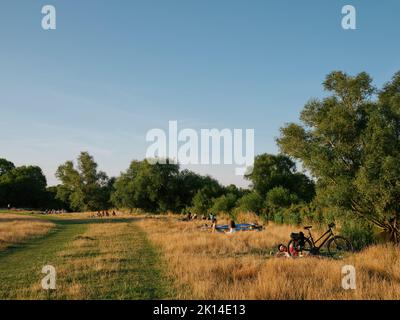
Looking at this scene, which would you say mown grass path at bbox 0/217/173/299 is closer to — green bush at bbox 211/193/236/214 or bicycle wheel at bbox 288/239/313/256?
bicycle wheel at bbox 288/239/313/256

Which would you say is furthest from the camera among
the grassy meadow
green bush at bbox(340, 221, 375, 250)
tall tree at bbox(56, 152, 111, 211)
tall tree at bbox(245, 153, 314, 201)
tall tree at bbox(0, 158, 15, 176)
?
tall tree at bbox(0, 158, 15, 176)

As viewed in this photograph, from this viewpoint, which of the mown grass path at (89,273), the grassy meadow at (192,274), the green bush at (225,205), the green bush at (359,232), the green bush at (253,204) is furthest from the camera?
the green bush at (225,205)

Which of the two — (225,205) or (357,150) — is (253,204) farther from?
(357,150)

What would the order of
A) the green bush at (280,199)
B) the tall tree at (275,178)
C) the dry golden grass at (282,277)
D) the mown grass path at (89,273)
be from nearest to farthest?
the dry golden grass at (282,277) → the mown grass path at (89,273) → the green bush at (280,199) → the tall tree at (275,178)

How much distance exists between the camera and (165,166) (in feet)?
225

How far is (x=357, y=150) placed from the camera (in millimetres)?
16000

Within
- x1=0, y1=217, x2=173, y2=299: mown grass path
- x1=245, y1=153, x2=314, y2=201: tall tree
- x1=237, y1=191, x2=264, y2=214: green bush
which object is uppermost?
x1=245, y1=153, x2=314, y2=201: tall tree

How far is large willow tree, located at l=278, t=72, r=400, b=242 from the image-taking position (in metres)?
14.4

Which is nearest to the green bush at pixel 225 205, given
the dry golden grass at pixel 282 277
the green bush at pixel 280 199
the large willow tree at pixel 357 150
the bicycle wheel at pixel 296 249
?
the green bush at pixel 280 199

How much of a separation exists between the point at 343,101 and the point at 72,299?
1512cm

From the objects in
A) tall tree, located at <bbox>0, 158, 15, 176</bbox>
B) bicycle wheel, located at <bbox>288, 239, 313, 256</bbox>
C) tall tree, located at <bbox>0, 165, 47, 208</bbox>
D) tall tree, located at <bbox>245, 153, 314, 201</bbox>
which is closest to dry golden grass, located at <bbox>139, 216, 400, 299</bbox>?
bicycle wheel, located at <bbox>288, 239, 313, 256</bbox>

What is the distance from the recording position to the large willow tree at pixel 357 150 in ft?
47.3

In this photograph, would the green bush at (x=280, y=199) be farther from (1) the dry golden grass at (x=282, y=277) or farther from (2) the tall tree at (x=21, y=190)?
(2) the tall tree at (x=21, y=190)
